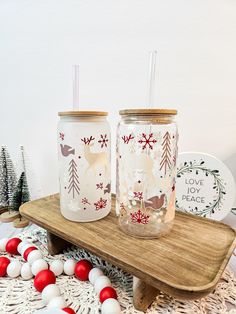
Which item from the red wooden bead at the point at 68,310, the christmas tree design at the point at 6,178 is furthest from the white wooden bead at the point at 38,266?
the christmas tree design at the point at 6,178

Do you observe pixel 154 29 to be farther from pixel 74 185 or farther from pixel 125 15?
pixel 74 185

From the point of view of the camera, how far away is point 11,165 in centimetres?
71

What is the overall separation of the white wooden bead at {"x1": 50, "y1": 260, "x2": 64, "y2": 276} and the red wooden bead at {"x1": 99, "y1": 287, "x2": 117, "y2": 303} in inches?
4.1

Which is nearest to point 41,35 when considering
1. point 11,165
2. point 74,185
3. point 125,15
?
point 125,15

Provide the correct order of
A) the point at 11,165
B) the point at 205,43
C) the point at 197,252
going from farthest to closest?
the point at 11,165, the point at 205,43, the point at 197,252

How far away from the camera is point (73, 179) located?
0.44m

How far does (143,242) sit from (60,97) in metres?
0.53

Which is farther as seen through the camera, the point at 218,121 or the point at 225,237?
the point at 218,121

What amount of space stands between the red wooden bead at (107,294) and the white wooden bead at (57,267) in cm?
10

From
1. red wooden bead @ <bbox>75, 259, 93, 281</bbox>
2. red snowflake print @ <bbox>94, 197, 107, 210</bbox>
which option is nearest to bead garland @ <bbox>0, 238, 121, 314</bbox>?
red wooden bead @ <bbox>75, 259, 93, 281</bbox>

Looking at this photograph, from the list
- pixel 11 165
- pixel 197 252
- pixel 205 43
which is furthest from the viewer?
pixel 11 165

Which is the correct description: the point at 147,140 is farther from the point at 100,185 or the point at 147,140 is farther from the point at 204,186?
the point at 204,186

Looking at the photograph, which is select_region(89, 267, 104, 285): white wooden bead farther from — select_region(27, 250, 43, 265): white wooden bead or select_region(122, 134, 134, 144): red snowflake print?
select_region(122, 134, 134, 144): red snowflake print

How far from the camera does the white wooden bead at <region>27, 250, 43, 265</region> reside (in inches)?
17.7
